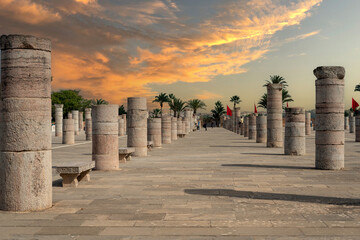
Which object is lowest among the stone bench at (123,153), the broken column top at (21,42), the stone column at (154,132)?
the stone bench at (123,153)

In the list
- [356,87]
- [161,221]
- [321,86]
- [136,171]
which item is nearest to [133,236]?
[161,221]

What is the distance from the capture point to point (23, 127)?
613 cm

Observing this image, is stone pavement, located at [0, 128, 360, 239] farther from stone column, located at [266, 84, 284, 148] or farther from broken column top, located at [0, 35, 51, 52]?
stone column, located at [266, 84, 284, 148]

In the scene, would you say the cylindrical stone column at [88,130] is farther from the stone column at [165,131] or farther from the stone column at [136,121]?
the stone column at [136,121]

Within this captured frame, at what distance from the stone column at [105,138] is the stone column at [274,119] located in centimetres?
1115

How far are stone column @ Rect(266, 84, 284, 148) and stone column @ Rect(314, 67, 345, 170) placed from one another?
8717 millimetres

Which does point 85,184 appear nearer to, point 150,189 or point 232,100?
point 150,189

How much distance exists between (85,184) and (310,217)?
508 centimetres

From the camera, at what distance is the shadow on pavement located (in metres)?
6.68

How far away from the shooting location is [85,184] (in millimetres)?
8578

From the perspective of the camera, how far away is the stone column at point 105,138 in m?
10.9

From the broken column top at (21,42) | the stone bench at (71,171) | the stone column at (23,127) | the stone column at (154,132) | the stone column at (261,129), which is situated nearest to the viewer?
the stone column at (23,127)

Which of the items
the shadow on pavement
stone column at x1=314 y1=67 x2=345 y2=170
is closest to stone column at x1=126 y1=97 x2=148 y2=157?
stone column at x1=314 y1=67 x2=345 y2=170

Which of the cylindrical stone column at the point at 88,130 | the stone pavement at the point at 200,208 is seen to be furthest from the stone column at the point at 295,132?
the cylindrical stone column at the point at 88,130
